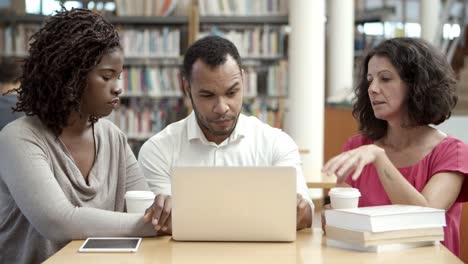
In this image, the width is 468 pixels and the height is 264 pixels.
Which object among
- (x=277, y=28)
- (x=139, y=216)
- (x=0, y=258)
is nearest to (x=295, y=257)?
(x=139, y=216)

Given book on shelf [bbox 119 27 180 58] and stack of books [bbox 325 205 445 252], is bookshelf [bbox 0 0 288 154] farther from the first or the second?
stack of books [bbox 325 205 445 252]

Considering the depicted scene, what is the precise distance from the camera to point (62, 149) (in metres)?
2.03

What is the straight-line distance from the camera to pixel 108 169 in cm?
217

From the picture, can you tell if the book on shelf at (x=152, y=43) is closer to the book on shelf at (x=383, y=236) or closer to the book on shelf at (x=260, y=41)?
the book on shelf at (x=260, y=41)

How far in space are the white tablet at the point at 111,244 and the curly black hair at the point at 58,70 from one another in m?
0.40

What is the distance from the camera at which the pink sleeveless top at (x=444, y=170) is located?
7.23 ft

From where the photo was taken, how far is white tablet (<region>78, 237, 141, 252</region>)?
1733mm

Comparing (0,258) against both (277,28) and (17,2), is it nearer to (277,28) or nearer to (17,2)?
(277,28)

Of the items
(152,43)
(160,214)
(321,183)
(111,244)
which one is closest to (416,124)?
(160,214)

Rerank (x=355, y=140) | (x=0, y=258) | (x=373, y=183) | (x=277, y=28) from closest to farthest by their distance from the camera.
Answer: (x=0, y=258), (x=373, y=183), (x=355, y=140), (x=277, y=28)

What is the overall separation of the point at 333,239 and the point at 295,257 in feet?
0.55

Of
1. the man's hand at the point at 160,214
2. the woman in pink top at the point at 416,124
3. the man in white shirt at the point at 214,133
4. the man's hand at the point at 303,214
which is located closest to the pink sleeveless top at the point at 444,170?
the woman in pink top at the point at 416,124

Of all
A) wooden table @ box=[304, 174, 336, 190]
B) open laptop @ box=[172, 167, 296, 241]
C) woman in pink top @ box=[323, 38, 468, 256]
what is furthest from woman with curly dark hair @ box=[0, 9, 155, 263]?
wooden table @ box=[304, 174, 336, 190]

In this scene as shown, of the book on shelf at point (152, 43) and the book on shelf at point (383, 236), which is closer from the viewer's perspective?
the book on shelf at point (383, 236)
